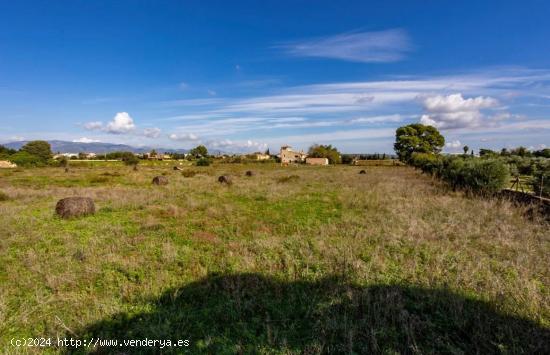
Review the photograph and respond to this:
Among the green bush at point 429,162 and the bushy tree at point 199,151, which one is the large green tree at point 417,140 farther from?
the bushy tree at point 199,151

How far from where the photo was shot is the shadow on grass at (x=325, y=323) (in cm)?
388

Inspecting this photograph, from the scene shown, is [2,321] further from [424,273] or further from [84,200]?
[84,200]

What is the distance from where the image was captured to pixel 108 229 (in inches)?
394

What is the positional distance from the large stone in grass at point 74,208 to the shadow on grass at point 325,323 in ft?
31.1

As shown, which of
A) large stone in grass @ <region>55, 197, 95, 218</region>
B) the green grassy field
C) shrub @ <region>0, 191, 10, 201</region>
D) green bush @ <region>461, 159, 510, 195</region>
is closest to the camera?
the green grassy field

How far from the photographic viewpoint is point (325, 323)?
437 centimetres

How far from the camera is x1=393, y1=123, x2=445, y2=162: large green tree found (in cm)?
5888

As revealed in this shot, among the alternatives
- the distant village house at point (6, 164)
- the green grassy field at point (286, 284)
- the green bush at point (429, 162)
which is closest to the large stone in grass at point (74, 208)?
the green grassy field at point (286, 284)

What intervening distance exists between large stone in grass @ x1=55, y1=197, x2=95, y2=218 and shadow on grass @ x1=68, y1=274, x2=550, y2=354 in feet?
31.1

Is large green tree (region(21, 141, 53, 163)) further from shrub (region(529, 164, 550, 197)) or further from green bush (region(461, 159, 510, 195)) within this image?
shrub (region(529, 164, 550, 197))

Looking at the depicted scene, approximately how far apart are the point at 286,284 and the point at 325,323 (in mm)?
1478

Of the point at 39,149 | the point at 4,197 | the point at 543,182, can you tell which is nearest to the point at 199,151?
the point at 39,149

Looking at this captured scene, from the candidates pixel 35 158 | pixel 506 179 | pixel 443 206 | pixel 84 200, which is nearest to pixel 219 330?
pixel 84 200

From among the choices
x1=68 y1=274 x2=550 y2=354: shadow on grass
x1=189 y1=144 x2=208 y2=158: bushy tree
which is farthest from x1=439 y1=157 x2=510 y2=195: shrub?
x1=189 y1=144 x2=208 y2=158: bushy tree
